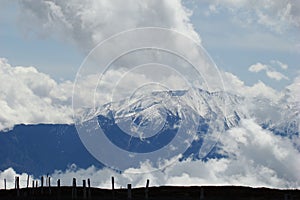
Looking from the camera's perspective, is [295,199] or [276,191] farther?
[276,191]

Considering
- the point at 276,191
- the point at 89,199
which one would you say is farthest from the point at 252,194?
the point at 89,199

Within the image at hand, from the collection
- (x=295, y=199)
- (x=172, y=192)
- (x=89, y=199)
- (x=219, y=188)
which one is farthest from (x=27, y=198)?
(x=219, y=188)

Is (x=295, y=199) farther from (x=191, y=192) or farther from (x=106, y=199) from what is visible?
(x=191, y=192)

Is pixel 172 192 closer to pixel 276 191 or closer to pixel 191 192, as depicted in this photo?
pixel 191 192

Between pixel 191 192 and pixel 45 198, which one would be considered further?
pixel 191 192

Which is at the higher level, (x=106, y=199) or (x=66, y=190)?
(x=66, y=190)

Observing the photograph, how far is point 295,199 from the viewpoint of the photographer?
74625mm

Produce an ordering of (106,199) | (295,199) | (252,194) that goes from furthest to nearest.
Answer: (252,194) → (295,199) → (106,199)

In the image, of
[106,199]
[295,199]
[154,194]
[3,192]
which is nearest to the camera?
[106,199]

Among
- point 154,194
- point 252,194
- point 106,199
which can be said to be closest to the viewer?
point 106,199

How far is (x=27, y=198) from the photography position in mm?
76750

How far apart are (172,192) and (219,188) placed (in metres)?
8.63

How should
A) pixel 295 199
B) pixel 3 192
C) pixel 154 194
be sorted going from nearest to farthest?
pixel 295 199 < pixel 154 194 < pixel 3 192

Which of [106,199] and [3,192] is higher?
[3,192]
